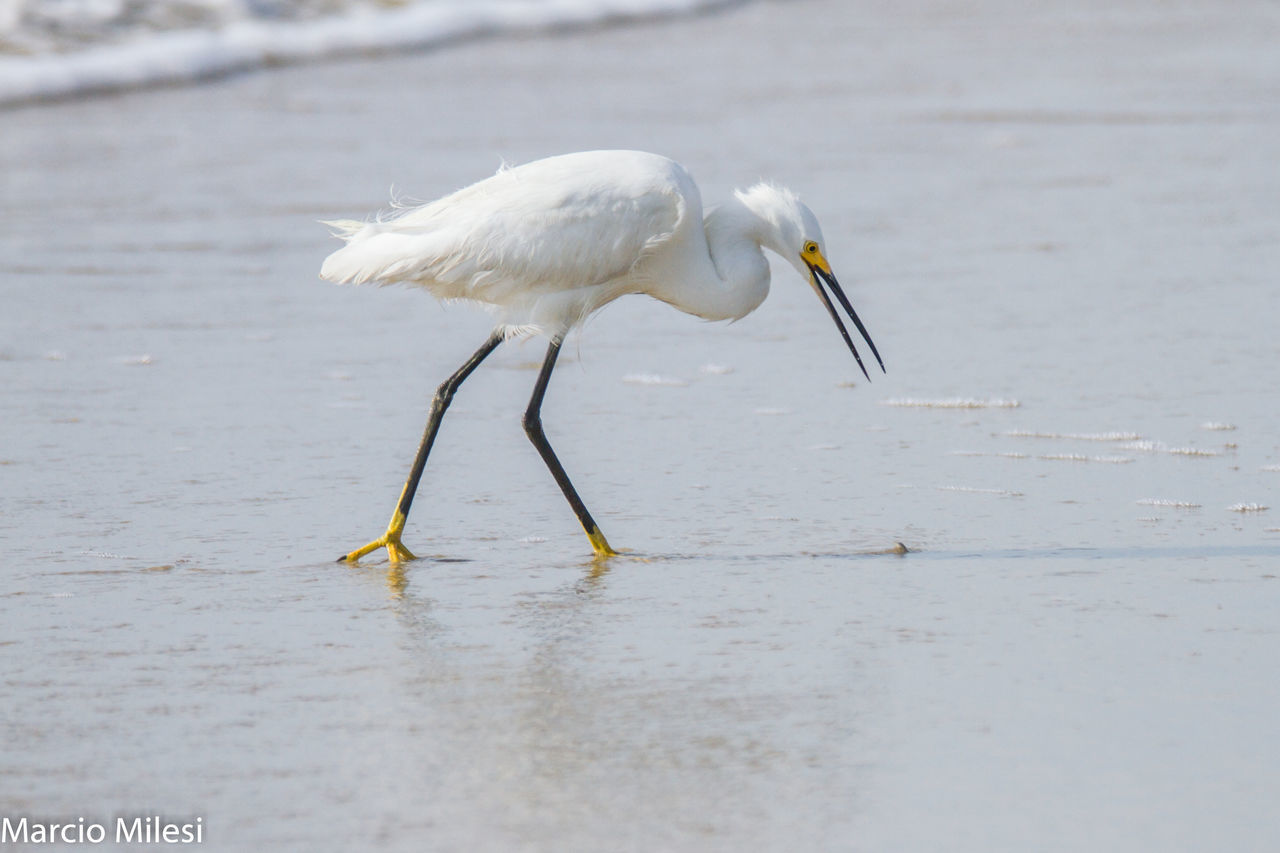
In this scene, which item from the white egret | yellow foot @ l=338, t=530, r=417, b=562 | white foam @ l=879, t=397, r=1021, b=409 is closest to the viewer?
yellow foot @ l=338, t=530, r=417, b=562

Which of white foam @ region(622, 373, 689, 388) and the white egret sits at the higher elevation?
the white egret

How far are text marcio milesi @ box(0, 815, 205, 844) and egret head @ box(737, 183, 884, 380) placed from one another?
102 inches

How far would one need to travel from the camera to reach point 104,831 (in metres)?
3.02

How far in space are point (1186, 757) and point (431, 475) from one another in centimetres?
272

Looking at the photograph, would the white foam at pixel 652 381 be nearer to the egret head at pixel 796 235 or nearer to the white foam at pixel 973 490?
the egret head at pixel 796 235

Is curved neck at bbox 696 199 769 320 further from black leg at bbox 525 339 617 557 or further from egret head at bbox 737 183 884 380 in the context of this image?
black leg at bbox 525 339 617 557

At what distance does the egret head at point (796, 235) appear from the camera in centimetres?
514

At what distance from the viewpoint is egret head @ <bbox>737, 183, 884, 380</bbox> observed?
16.9 ft

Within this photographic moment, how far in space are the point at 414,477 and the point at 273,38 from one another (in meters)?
12.7

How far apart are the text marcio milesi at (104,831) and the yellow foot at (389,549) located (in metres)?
1.70

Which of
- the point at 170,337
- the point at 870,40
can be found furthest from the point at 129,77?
the point at 170,337

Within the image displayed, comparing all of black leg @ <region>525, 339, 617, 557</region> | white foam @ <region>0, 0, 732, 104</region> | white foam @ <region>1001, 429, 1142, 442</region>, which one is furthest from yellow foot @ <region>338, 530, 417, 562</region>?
white foam @ <region>0, 0, 732, 104</region>

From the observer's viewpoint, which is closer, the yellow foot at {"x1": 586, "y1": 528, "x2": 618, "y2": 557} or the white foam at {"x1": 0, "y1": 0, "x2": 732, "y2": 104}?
the yellow foot at {"x1": 586, "y1": 528, "x2": 618, "y2": 557}

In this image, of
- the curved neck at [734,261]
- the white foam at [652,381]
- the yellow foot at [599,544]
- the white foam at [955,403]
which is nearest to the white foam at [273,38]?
the white foam at [652,381]
